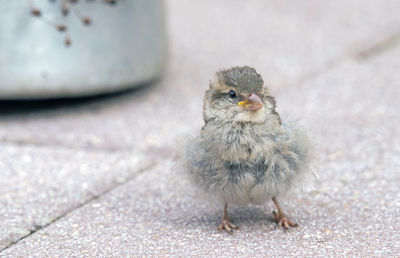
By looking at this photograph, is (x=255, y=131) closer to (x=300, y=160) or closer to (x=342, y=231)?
(x=300, y=160)

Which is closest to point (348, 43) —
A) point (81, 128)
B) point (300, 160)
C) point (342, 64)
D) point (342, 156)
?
point (342, 64)

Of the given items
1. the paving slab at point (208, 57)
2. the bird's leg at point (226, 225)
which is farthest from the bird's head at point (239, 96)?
the paving slab at point (208, 57)

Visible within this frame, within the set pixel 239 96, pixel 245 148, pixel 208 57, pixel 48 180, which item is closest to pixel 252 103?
pixel 239 96

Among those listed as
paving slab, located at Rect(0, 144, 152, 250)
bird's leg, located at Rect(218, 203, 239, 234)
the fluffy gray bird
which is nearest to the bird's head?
the fluffy gray bird

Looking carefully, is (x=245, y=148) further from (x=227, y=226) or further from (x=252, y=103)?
(x=227, y=226)

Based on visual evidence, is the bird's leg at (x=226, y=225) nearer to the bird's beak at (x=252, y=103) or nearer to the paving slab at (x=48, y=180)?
the bird's beak at (x=252, y=103)

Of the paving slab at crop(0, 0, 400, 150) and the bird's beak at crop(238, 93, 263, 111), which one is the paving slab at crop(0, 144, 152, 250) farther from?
the bird's beak at crop(238, 93, 263, 111)
